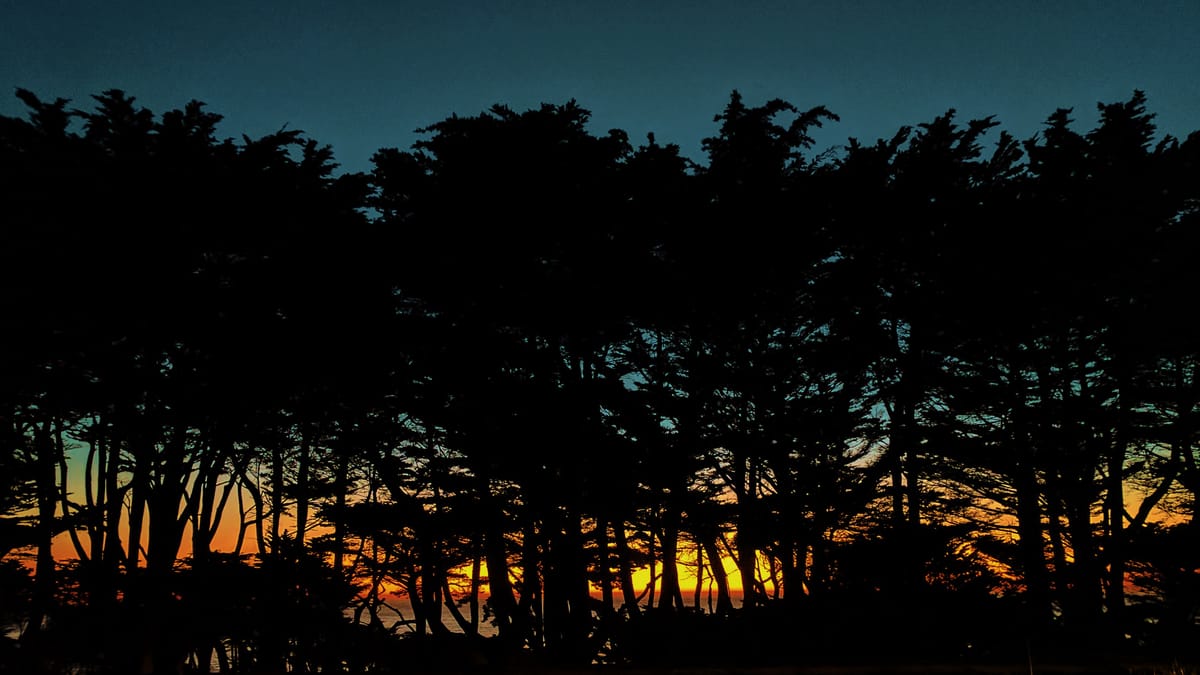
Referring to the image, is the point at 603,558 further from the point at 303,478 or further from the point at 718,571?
the point at 303,478

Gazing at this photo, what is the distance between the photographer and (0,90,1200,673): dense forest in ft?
46.7

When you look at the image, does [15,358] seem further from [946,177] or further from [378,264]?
[946,177]

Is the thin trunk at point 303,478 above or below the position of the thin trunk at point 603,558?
above

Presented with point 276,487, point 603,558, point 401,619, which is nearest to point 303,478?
point 276,487

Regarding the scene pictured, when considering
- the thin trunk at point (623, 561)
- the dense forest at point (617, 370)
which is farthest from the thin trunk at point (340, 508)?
the thin trunk at point (623, 561)

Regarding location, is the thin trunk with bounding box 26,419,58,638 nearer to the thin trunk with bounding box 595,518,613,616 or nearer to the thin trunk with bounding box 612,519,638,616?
the thin trunk with bounding box 595,518,613,616

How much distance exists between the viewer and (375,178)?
17.5m

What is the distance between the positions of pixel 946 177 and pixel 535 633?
1376 cm

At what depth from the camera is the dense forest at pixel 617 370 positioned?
14227 millimetres

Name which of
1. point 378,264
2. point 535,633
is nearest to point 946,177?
point 378,264

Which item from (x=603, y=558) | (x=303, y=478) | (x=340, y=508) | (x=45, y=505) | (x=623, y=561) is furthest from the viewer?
(x=303, y=478)

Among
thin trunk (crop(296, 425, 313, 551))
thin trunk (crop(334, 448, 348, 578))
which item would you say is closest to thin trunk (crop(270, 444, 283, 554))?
thin trunk (crop(296, 425, 313, 551))

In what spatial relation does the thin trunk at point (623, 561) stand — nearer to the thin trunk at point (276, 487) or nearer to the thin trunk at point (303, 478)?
the thin trunk at point (303, 478)

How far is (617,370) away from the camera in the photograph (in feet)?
55.5
